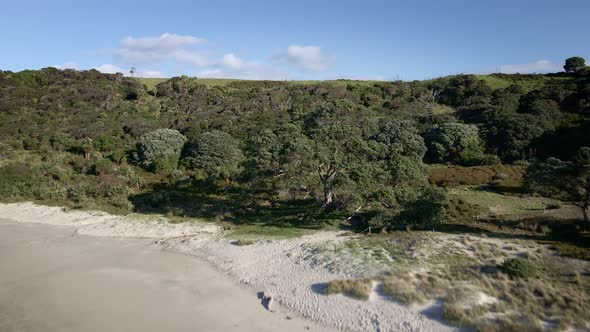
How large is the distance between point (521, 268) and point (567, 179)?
895 centimetres

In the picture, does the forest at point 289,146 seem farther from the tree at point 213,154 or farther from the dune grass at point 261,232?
the dune grass at point 261,232

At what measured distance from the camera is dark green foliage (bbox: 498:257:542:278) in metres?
16.4

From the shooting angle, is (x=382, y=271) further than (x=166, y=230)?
No

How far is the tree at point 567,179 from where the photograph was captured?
71.1 feet

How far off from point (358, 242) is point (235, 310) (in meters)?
8.63

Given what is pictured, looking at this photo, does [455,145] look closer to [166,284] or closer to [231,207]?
[231,207]

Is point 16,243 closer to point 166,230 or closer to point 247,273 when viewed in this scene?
point 166,230

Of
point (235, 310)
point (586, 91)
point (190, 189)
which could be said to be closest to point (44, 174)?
point (190, 189)

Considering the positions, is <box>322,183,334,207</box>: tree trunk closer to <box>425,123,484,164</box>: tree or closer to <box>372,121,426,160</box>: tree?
<box>372,121,426,160</box>: tree

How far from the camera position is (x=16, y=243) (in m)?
24.2

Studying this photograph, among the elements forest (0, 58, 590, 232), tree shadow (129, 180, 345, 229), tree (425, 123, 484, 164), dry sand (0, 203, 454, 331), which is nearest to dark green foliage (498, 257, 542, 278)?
dry sand (0, 203, 454, 331)

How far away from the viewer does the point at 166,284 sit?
18016 mm

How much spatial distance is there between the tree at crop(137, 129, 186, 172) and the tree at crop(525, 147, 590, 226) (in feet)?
113

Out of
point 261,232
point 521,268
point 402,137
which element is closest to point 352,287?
point 521,268
